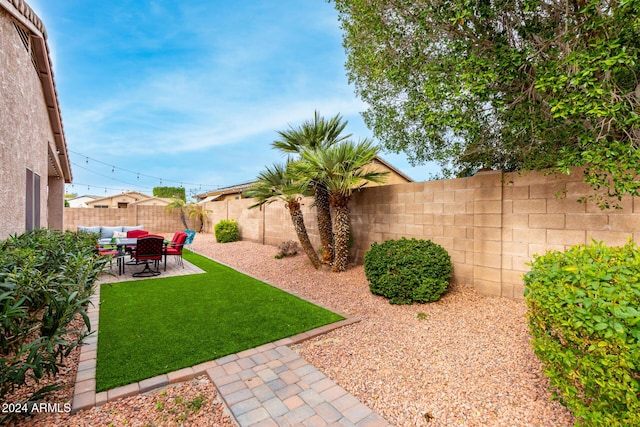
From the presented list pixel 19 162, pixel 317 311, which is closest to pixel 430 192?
pixel 317 311

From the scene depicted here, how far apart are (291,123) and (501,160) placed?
231 inches

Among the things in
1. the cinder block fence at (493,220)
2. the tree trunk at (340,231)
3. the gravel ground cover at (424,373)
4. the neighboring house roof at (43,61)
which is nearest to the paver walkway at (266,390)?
the gravel ground cover at (424,373)

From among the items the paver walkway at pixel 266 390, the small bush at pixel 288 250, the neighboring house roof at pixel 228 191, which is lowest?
the paver walkway at pixel 266 390

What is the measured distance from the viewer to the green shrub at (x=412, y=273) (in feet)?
18.3

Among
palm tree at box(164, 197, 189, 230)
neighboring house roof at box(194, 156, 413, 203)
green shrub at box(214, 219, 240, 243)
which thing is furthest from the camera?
palm tree at box(164, 197, 189, 230)

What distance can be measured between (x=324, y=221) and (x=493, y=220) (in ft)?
14.1

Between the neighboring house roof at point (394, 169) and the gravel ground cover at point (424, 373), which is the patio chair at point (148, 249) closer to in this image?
the gravel ground cover at point (424, 373)

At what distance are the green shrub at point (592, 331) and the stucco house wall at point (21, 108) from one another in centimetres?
683

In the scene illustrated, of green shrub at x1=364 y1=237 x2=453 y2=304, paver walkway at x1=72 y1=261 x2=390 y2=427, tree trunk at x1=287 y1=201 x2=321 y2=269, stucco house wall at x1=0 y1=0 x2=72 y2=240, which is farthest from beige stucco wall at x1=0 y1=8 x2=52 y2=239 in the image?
green shrub at x1=364 y1=237 x2=453 y2=304

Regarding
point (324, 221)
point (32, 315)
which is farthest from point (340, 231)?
point (32, 315)

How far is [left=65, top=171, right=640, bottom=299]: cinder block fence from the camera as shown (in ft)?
15.3

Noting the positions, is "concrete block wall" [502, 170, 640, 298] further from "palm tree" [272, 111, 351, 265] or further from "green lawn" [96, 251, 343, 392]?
"palm tree" [272, 111, 351, 265]

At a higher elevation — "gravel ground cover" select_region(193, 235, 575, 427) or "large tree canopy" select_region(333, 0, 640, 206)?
"large tree canopy" select_region(333, 0, 640, 206)

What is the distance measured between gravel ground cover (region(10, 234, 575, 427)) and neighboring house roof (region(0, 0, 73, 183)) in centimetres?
599
